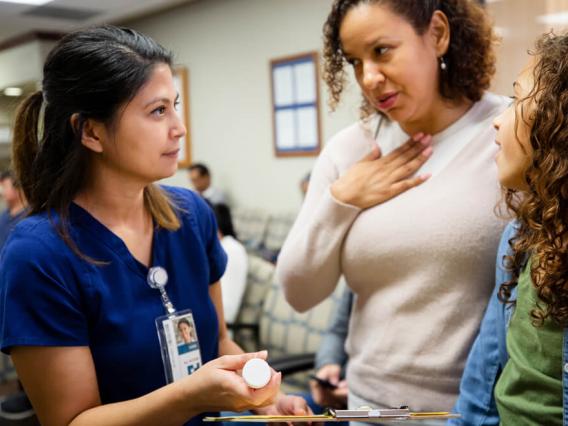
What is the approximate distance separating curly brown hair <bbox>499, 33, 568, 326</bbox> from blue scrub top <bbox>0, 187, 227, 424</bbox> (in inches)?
22.1

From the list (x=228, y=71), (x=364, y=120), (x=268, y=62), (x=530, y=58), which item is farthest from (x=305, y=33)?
(x=530, y=58)

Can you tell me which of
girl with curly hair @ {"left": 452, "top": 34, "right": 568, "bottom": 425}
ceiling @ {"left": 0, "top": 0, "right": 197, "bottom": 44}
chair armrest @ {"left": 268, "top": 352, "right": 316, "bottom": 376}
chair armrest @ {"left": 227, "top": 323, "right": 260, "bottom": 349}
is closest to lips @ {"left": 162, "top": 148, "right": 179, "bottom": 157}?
girl with curly hair @ {"left": 452, "top": 34, "right": 568, "bottom": 425}

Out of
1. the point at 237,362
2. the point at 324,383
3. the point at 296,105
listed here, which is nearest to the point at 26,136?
the point at 237,362

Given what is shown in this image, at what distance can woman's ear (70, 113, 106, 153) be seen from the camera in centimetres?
95

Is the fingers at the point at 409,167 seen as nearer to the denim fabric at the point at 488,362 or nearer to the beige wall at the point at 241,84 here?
the denim fabric at the point at 488,362

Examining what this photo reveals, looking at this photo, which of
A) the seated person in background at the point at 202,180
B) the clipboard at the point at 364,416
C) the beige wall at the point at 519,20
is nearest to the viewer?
the clipboard at the point at 364,416

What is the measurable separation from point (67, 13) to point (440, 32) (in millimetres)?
5175

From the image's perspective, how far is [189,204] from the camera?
1.14 meters

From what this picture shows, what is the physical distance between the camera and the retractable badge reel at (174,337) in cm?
97

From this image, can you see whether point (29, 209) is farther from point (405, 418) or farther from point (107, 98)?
point (405, 418)

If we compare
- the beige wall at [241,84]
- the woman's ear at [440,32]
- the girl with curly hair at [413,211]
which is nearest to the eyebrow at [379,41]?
the girl with curly hair at [413,211]

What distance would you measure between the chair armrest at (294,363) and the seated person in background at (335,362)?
13.6 inches

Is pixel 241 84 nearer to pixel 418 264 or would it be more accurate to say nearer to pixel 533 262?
pixel 418 264

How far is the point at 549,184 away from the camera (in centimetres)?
85
